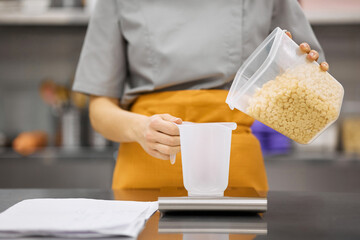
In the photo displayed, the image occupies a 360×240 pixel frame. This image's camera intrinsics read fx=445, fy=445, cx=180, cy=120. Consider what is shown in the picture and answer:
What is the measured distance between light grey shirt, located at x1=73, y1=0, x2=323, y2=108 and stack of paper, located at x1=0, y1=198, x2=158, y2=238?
40cm

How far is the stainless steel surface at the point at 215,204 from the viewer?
61 cm

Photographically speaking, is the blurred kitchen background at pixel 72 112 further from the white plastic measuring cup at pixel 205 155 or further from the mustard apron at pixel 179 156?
the white plastic measuring cup at pixel 205 155

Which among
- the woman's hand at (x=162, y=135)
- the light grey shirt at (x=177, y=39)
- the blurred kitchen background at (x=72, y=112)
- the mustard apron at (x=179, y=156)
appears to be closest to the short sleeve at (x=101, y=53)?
the light grey shirt at (x=177, y=39)

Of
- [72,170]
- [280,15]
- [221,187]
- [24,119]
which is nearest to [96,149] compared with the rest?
[72,170]

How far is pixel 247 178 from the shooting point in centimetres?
98

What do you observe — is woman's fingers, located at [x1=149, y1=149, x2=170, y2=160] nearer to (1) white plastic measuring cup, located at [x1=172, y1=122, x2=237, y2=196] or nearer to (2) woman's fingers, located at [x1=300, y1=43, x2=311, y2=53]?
(1) white plastic measuring cup, located at [x1=172, y1=122, x2=237, y2=196]

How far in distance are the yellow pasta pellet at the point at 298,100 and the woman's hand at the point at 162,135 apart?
0.13m

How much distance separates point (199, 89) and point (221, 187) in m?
0.35

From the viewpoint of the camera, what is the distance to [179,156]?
37.6 inches

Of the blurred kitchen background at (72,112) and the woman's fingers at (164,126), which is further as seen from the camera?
the blurred kitchen background at (72,112)

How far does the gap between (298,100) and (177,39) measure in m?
0.39

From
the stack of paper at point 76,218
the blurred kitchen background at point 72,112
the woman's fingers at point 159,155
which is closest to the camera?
the stack of paper at point 76,218

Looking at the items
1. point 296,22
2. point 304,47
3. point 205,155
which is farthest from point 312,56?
point 296,22

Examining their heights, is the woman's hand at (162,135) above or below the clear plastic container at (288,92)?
below
